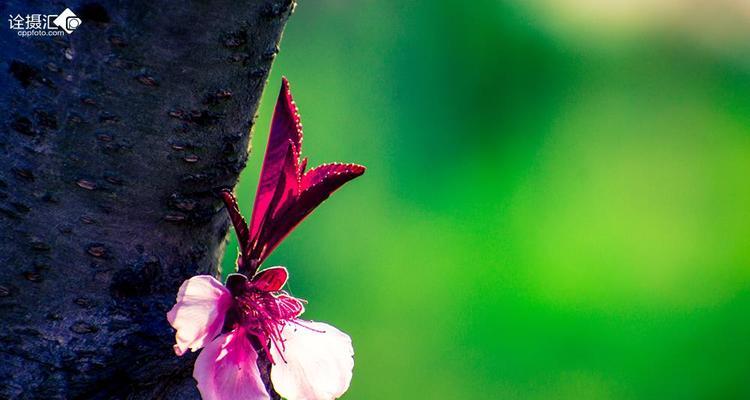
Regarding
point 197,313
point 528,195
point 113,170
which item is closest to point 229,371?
point 197,313

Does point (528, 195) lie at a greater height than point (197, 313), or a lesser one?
greater

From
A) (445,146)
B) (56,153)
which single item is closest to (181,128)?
(56,153)

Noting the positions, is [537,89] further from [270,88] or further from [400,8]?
[270,88]

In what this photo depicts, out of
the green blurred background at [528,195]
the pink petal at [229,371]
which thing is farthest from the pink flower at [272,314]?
the green blurred background at [528,195]

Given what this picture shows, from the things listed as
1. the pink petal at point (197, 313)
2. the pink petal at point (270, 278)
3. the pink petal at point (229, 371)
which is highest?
the pink petal at point (270, 278)

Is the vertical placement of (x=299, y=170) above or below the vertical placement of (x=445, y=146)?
below

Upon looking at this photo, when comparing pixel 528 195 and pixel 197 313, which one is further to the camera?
pixel 528 195

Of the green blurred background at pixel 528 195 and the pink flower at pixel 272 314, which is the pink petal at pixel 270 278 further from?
the green blurred background at pixel 528 195

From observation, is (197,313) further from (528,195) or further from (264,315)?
(528,195)
